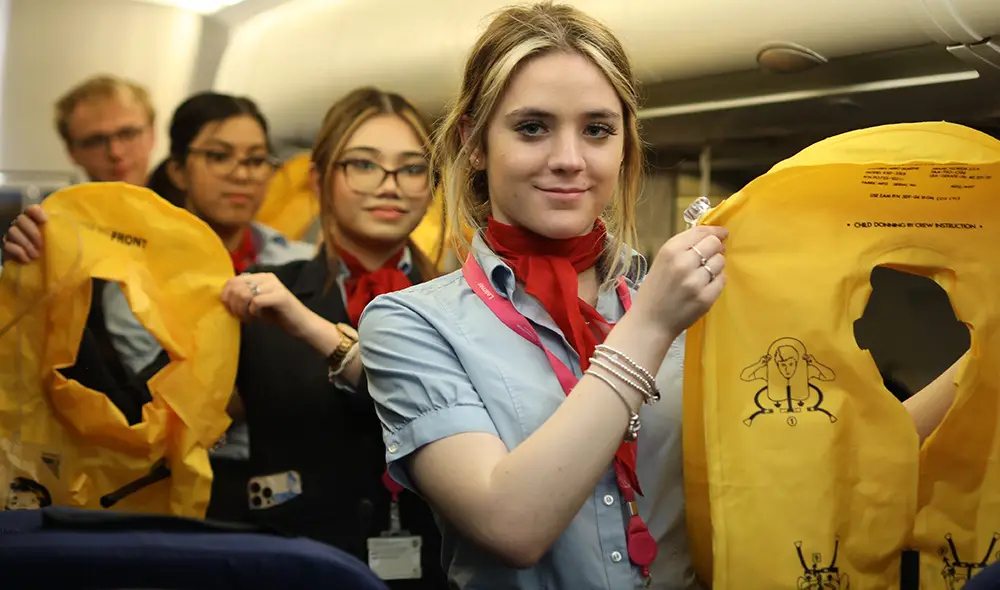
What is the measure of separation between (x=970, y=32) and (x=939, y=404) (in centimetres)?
55

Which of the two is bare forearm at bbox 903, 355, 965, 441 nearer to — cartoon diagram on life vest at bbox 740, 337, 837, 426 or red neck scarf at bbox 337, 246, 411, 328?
cartoon diagram on life vest at bbox 740, 337, 837, 426

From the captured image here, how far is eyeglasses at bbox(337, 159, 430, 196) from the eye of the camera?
78.2 inches

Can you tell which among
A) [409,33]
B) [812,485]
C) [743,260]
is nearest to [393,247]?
[409,33]

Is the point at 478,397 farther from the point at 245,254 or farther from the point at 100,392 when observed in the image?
the point at 245,254

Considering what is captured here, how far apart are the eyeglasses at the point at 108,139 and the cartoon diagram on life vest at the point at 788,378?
1.50 m

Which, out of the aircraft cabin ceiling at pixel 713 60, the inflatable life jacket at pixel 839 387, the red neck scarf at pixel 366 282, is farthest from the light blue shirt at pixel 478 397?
the red neck scarf at pixel 366 282

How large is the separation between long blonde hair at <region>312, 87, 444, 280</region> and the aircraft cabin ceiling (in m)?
0.08

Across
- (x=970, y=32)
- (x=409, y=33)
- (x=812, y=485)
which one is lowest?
(x=812, y=485)

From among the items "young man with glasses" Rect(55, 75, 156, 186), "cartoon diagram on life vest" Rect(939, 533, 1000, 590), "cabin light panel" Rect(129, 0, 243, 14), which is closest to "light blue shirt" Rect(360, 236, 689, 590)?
"cartoon diagram on life vest" Rect(939, 533, 1000, 590)

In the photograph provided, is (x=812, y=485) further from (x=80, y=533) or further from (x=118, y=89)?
(x=118, y=89)

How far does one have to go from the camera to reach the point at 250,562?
1033mm

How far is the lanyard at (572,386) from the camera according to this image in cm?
132

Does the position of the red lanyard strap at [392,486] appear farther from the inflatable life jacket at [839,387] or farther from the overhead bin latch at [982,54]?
the overhead bin latch at [982,54]

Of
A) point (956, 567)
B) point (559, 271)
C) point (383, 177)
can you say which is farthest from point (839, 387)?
point (383, 177)
